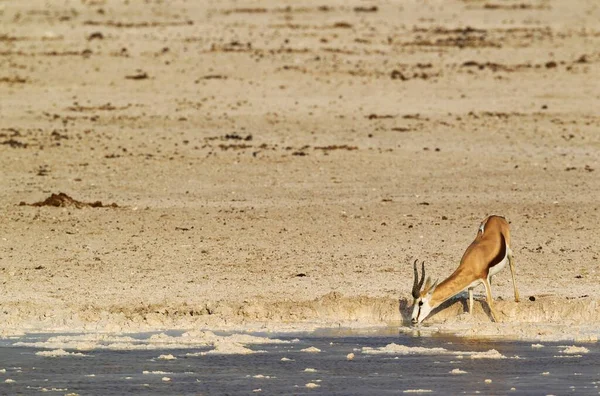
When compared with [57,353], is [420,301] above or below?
above

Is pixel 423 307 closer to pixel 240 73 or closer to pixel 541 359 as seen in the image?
pixel 541 359

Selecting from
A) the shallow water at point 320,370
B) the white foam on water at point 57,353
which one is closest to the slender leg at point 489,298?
the shallow water at point 320,370

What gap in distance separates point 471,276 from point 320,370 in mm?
2161

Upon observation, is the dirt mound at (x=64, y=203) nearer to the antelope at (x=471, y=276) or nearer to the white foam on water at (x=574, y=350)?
the antelope at (x=471, y=276)

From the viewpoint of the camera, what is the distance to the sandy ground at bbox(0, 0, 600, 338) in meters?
11.2

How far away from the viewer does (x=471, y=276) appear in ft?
34.7

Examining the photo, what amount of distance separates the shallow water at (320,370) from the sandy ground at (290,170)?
2.71 ft

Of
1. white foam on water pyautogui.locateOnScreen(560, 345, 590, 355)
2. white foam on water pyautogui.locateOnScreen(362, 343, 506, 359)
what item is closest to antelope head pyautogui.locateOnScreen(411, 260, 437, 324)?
white foam on water pyautogui.locateOnScreen(362, 343, 506, 359)

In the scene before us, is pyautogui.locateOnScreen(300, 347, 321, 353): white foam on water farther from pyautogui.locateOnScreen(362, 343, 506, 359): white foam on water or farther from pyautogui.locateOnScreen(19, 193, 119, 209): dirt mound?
pyautogui.locateOnScreen(19, 193, 119, 209): dirt mound

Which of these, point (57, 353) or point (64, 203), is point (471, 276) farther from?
point (64, 203)

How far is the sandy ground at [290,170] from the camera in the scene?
11156 mm

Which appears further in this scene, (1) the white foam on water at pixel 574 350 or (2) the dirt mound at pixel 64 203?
(2) the dirt mound at pixel 64 203

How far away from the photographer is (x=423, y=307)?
34.1ft

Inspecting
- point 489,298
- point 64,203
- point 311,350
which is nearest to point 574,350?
point 489,298
